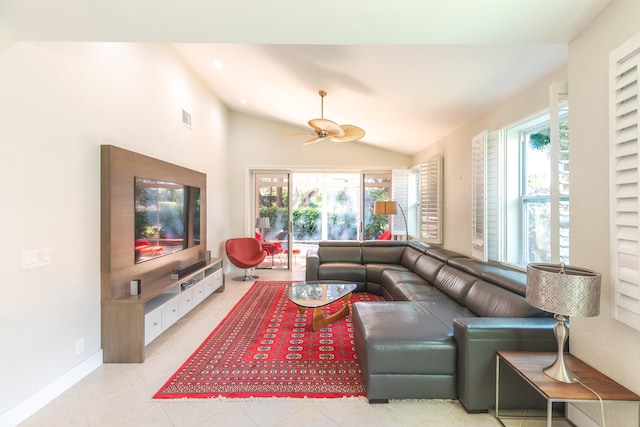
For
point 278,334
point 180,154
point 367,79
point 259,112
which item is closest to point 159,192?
point 180,154

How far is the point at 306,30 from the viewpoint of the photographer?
165cm

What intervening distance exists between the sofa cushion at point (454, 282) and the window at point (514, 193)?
0.38 m

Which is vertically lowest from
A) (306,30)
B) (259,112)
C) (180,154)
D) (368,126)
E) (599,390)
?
(599,390)

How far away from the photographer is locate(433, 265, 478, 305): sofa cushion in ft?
9.41

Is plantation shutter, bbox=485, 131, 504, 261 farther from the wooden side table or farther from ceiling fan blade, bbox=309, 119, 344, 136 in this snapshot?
ceiling fan blade, bbox=309, 119, 344, 136

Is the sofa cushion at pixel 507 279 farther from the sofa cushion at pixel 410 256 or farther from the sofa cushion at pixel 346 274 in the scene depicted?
the sofa cushion at pixel 346 274

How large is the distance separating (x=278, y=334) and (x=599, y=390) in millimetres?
2494

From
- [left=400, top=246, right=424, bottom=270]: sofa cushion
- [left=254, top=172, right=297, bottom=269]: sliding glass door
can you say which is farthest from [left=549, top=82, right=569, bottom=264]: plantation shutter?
[left=254, top=172, right=297, bottom=269]: sliding glass door

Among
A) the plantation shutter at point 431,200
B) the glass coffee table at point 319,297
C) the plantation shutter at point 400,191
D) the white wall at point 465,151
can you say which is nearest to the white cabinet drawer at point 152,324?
the glass coffee table at point 319,297

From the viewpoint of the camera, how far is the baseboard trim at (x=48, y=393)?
1.72 metres

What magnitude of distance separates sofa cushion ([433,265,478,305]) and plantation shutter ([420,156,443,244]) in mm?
1253

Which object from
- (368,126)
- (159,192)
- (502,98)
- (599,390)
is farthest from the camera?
(368,126)

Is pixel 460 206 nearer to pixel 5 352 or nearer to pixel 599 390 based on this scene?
pixel 599 390

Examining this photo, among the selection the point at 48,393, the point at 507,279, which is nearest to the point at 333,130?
the point at 507,279
